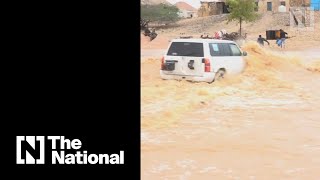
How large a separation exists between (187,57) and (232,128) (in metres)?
5.26

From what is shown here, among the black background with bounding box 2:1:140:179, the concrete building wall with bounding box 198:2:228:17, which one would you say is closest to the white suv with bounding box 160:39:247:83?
the black background with bounding box 2:1:140:179

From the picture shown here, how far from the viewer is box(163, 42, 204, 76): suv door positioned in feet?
52.3

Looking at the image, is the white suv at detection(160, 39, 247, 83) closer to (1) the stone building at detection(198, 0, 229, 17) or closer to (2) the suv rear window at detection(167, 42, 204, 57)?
(2) the suv rear window at detection(167, 42, 204, 57)

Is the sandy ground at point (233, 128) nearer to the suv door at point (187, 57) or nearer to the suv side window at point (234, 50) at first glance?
the suv door at point (187, 57)

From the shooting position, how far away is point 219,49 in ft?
54.8

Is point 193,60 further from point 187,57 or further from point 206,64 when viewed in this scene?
point 206,64

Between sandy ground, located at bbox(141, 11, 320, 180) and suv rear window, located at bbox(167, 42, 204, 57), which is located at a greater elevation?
suv rear window, located at bbox(167, 42, 204, 57)

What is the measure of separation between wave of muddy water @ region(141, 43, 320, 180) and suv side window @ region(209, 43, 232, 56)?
874 mm

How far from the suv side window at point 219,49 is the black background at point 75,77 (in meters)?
5.97

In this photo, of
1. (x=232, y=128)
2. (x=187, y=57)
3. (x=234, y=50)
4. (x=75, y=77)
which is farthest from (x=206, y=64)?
(x=75, y=77)

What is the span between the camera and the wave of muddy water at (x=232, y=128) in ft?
25.1

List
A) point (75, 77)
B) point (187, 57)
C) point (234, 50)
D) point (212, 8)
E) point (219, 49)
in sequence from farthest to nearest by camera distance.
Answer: point (212, 8)
point (234, 50)
point (219, 49)
point (187, 57)
point (75, 77)

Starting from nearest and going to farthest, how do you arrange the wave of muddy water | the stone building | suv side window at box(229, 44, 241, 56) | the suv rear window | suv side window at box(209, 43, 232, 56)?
the wave of muddy water, the suv rear window, suv side window at box(209, 43, 232, 56), suv side window at box(229, 44, 241, 56), the stone building

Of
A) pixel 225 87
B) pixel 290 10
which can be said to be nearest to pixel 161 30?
pixel 290 10
